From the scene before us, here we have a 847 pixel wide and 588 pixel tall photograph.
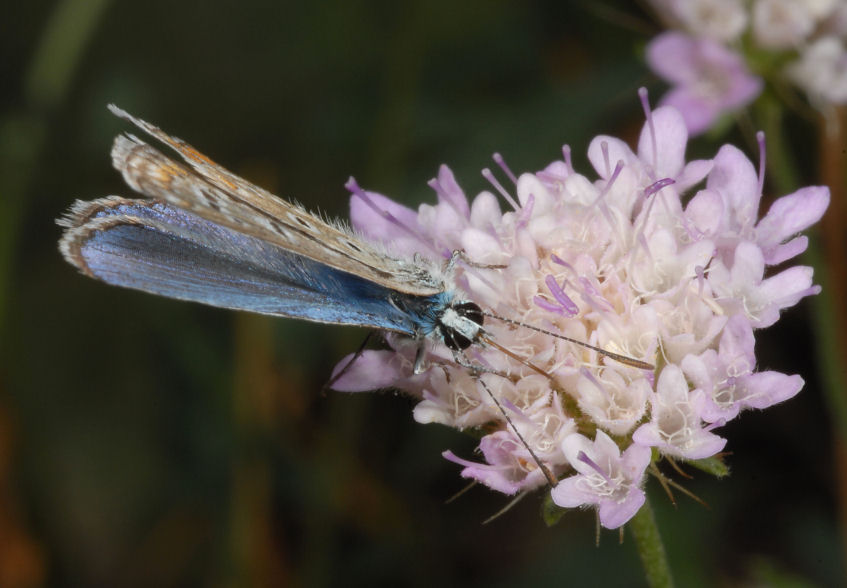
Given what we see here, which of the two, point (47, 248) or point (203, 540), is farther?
point (47, 248)

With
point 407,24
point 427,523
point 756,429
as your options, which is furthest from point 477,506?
point 407,24

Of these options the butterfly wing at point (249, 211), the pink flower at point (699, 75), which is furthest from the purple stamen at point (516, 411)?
the pink flower at point (699, 75)

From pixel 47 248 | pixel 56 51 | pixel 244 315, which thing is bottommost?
pixel 244 315

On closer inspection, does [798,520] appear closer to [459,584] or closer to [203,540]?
[459,584]

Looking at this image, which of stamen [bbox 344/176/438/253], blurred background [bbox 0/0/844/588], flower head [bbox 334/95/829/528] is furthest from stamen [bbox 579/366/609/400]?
blurred background [bbox 0/0/844/588]

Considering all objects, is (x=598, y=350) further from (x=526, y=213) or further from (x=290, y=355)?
(x=290, y=355)

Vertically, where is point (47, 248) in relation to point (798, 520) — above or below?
above

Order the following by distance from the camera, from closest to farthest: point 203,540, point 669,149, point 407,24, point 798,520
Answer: point 669,149
point 798,520
point 203,540
point 407,24
